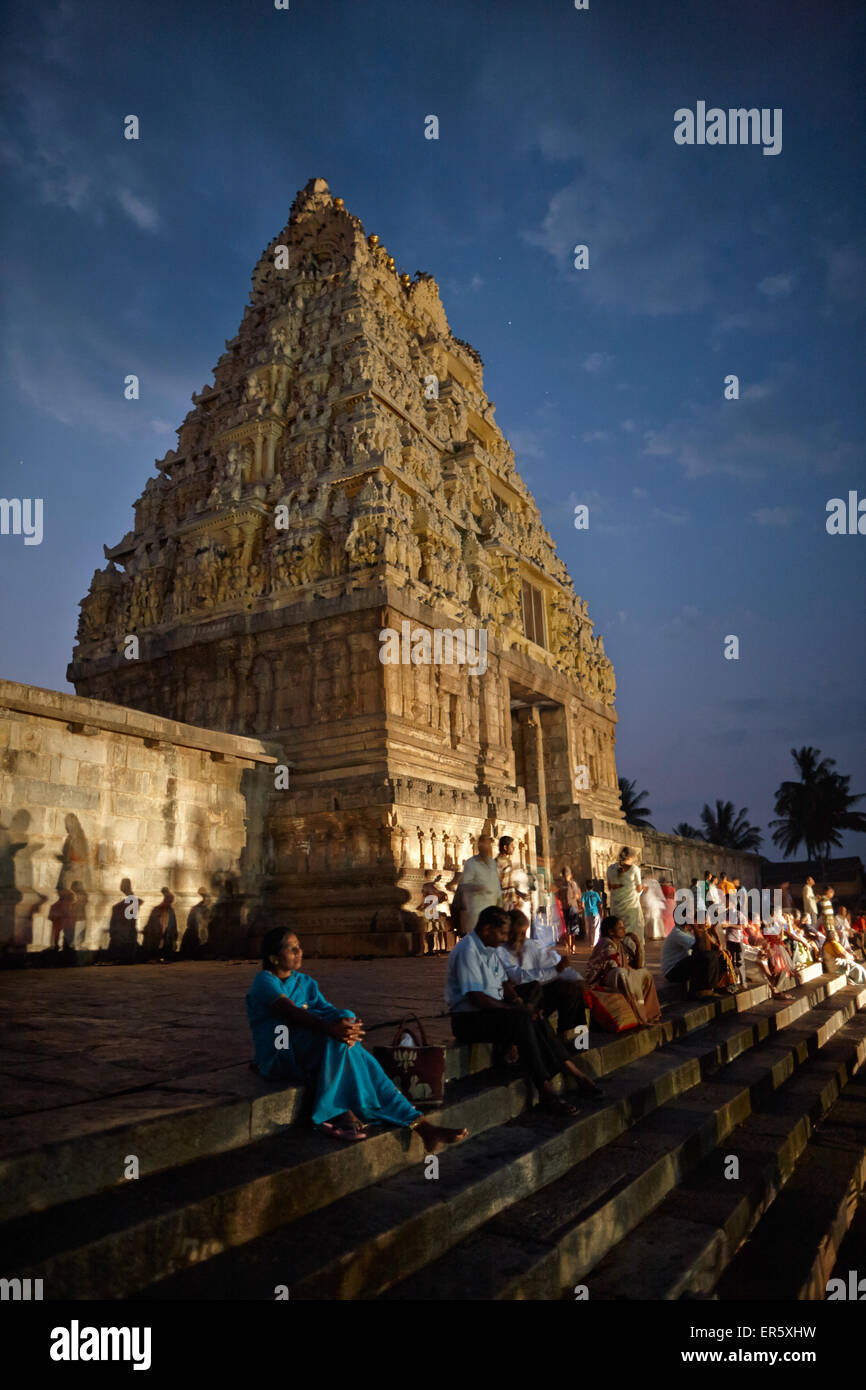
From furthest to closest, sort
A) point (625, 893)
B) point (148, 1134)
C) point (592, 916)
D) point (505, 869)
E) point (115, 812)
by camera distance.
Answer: point (592, 916) < point (115, 812) < point (505, 869) < point (625, 893) < point (148, 1134)

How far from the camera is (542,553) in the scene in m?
26.2

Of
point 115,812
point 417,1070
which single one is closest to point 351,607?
point 115,812

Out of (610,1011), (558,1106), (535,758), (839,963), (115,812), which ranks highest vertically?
(535,758)

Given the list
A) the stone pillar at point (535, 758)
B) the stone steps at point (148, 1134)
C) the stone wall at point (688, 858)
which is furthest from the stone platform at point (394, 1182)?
the stone wall at point (688, 858)

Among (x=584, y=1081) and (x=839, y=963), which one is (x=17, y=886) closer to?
(x=584, y=1081)

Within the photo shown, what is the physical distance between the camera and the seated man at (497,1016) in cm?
480

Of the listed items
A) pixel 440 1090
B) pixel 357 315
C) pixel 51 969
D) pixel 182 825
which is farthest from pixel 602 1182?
pixel 357 315

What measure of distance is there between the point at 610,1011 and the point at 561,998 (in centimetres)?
55

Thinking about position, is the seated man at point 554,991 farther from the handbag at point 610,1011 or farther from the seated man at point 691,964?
the seated man at point 691,964

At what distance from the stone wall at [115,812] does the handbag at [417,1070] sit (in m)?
7.70

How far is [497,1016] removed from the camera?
16.4 feet

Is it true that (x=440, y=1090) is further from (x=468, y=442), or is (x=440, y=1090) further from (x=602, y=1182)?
(x=468, y=442)

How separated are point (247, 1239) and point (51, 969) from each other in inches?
333

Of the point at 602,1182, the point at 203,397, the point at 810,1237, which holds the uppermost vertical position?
the point at 203,397
